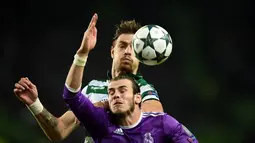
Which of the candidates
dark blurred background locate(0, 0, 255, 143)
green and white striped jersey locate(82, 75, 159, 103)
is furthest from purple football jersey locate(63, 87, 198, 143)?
dark blurred background locate(0, 0, 255, 143)

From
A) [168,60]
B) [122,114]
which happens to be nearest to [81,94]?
[122,114]

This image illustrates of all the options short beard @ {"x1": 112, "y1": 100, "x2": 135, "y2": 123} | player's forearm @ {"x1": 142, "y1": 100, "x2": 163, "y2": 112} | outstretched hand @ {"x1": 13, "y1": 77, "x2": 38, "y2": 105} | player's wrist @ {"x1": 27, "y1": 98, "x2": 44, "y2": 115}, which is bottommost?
player's forearm @ {"x1": 142, "y1": 100, "x2": 163, "y2": 112}

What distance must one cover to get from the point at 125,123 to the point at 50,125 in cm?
79

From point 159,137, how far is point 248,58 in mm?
5593

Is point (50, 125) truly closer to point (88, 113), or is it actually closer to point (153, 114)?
point (88, 113)

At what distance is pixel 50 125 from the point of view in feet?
15.0

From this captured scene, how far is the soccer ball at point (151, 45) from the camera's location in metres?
4.24

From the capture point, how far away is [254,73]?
9047 mm

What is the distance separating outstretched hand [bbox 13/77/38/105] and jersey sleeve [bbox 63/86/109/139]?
1.27 feet

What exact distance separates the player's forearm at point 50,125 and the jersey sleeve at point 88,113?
563 mm

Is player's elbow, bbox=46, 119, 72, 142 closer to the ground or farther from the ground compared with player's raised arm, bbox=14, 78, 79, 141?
closer to the ground

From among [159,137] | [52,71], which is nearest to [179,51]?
[52,71]

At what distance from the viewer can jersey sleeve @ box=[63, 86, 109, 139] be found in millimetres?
3896

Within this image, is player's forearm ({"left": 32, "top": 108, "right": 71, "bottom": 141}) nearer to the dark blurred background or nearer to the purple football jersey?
the purple football jersey
